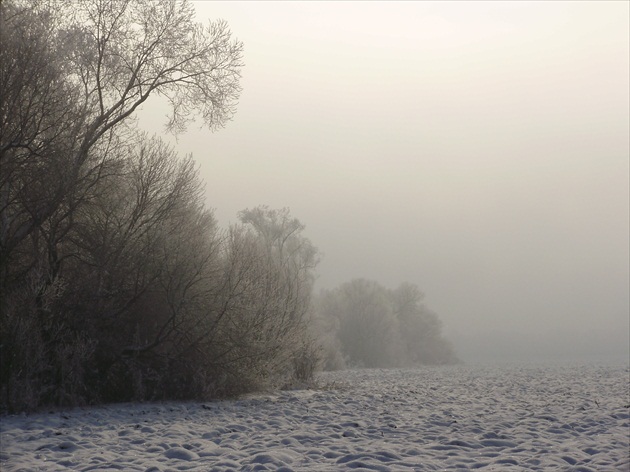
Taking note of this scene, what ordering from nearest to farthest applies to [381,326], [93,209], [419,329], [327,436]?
[327,436], [93,209], [381,326], [419,329]

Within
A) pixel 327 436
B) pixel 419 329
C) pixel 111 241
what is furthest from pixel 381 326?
pixel 327 436

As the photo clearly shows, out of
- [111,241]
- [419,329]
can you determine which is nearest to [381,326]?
[419,329]

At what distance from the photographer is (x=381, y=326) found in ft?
212

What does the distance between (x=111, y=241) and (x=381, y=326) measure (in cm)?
5061

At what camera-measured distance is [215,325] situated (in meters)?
17.4

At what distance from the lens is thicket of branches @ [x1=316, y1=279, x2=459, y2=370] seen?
62.7 metres

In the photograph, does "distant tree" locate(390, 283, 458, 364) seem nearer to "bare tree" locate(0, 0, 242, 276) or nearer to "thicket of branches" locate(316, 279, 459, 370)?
"thicket of branches" locate(316, 279, 459, 370)

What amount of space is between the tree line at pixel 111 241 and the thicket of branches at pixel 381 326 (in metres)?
35.4

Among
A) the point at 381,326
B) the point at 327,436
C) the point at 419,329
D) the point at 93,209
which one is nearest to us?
the point at 327,436

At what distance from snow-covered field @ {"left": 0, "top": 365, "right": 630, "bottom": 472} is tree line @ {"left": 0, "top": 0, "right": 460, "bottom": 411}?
48.8 inches

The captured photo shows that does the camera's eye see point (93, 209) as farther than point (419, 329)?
No

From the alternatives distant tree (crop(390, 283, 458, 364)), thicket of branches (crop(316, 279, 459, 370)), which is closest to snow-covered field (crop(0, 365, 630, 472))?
thicket of branches (crop(316, 279, 459, 370))

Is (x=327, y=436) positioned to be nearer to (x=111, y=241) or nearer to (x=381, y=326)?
(x=111, y=241)

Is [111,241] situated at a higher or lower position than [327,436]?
higher
